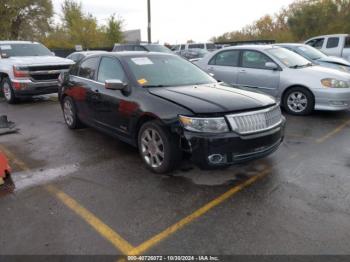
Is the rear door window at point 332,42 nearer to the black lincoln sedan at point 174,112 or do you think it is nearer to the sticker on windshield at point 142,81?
the black lincoln sedan at point 174,112

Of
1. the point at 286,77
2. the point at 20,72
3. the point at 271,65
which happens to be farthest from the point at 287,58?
the point at 20,72

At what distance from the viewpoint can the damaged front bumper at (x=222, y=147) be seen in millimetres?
3617

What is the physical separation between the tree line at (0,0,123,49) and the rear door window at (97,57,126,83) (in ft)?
100

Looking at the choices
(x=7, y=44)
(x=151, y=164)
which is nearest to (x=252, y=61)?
(x=151, y=164)

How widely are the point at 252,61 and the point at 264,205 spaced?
17.1 feet

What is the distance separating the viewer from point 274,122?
4.14 m

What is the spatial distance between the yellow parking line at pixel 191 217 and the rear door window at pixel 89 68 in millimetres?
3172

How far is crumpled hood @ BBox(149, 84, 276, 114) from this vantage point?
3.77m

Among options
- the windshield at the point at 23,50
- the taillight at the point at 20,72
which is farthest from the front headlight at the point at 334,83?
the windshield at the point at 23,50

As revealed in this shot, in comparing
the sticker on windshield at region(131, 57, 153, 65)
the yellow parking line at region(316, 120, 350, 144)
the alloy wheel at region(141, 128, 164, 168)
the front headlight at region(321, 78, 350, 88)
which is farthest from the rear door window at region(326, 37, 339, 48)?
the alloy wheel at region(141, 128, 164, 168)

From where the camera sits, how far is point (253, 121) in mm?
3834

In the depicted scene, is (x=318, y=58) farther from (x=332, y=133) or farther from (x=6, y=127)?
(x=6, y=127)

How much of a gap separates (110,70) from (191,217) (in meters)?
2.89

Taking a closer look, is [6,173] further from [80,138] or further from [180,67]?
[180,67]
